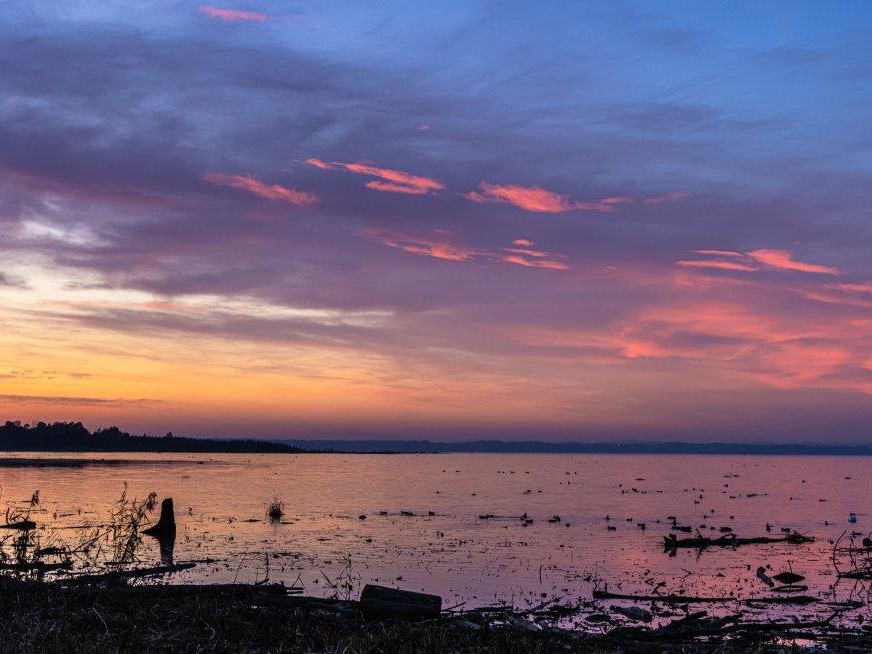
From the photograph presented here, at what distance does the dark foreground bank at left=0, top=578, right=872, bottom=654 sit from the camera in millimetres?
12594

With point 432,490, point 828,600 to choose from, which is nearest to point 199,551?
point 828,600

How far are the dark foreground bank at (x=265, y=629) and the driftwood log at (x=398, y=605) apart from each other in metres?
0.27

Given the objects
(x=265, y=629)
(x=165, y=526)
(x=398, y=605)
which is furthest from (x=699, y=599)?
(x=165, y=526)

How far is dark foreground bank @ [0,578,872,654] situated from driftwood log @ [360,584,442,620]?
267mm

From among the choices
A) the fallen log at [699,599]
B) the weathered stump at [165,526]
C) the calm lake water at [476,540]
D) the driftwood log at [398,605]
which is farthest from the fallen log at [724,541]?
the driftwood log at [398,605]

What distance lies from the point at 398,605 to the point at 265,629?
3701 millimetres

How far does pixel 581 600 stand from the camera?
2578 centimetres

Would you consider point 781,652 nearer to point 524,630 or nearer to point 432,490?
point 524,630

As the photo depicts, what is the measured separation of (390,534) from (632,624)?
26138mm

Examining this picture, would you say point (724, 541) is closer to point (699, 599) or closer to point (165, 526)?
point (699, 599)

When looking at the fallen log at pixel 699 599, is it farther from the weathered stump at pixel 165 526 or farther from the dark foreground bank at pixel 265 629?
the weathered stump at pixel 165 526

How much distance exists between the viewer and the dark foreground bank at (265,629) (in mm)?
12594

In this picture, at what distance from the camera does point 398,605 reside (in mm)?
17875

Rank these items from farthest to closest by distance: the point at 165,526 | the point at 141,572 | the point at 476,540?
the point at 476,540 → the point at 165,526 → the point at 141,572
